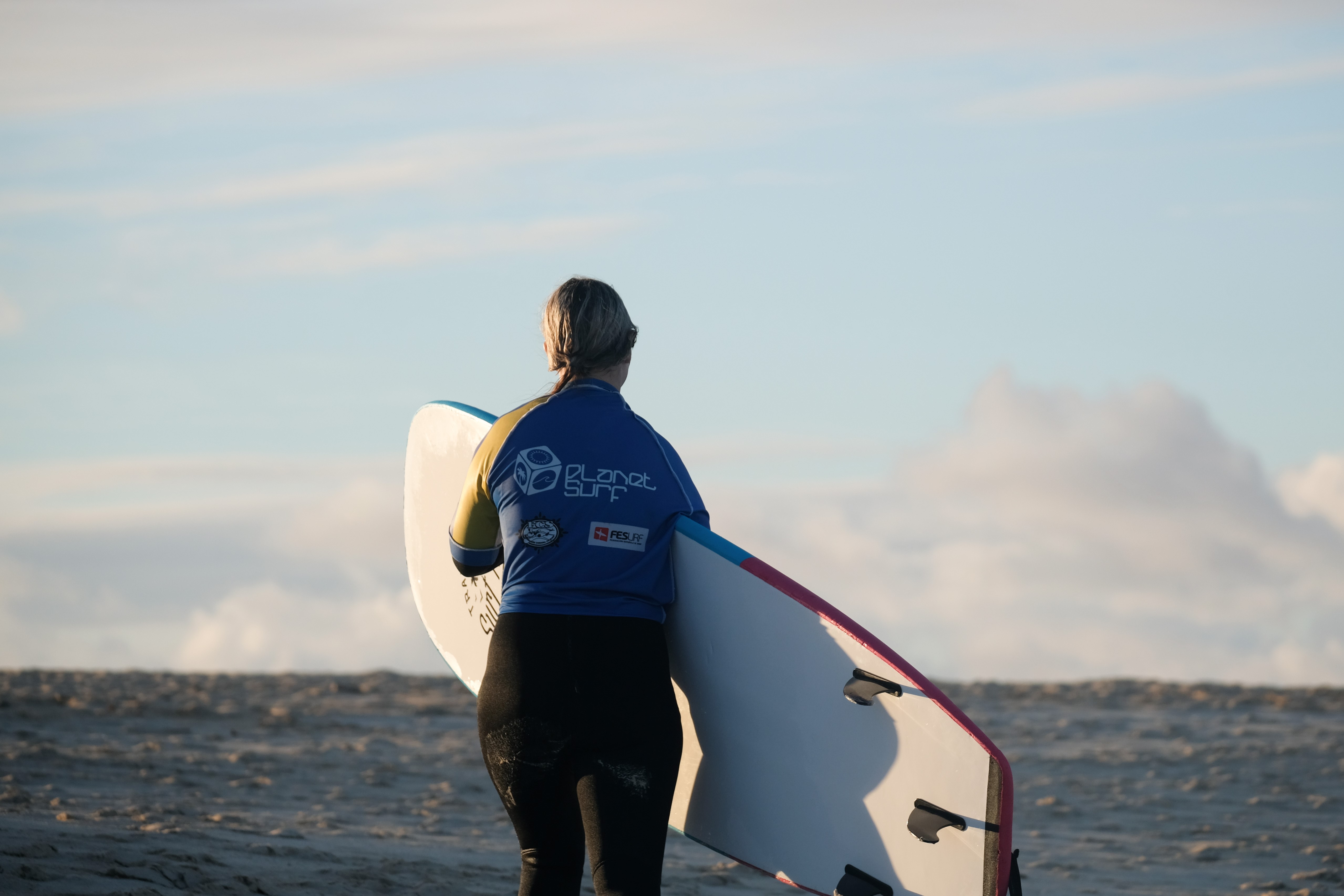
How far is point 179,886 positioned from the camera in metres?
3.50

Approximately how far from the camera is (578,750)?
2.07m

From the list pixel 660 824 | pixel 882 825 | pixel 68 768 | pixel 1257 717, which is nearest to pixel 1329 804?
pixel 1257 717

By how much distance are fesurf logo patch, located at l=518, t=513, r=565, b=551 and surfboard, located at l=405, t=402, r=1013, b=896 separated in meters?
0.42

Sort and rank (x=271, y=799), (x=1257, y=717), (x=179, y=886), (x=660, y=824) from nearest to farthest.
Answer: (x=660, y=824), (x=179, y=886), (x=271, y=799), (x=1257, y=717)

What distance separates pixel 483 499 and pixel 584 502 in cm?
27

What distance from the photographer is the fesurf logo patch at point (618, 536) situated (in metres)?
2.11

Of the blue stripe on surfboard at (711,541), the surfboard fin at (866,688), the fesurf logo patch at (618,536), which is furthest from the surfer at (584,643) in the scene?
the surfboard fin at (866,688)

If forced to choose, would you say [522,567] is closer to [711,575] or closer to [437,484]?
[711,575]

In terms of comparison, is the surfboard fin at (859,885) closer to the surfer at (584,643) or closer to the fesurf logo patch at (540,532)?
the surfer at (584,643)

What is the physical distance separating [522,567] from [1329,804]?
6476mm

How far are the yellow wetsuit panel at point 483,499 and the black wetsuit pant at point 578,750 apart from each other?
0.86ft

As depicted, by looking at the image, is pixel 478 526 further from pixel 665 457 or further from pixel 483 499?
pixel 665 457

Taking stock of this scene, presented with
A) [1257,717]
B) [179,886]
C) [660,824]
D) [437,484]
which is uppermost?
[1257,717]

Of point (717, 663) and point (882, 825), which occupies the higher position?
point (717, 663)
